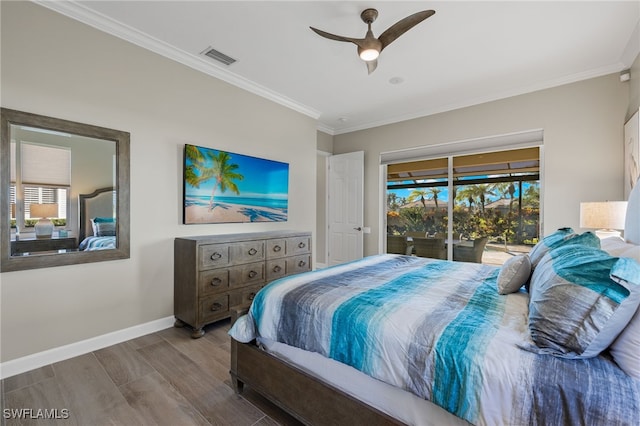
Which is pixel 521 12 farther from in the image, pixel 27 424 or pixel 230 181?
pixel 27 424

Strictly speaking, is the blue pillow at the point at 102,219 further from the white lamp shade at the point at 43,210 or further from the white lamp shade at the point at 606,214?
the white lamp shade at the point at 606,214

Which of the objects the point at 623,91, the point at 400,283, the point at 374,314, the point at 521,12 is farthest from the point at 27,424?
the point at 623,91

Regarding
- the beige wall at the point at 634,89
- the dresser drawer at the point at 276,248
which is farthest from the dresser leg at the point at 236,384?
the beige wall at the point at 634,89

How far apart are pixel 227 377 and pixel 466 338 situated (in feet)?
5.63

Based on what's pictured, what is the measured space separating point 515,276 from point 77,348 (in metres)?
3.31

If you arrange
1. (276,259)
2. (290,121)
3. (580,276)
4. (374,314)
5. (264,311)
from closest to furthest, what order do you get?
(580,276)
(374,314)
(264,311)
(276,259)
(290,121)

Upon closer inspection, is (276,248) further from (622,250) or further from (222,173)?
(622,250)

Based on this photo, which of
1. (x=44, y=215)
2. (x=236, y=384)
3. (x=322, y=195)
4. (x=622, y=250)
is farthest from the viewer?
(x=322, y=195)

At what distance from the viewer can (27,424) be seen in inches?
62.2

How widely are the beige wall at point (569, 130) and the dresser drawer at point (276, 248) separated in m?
2.90

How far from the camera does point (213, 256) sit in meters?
2.74

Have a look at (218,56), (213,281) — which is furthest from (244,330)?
(218,56)

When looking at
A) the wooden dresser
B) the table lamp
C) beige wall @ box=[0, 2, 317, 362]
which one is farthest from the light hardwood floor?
the table lamp

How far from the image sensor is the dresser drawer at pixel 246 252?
9.57 ft
